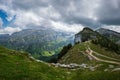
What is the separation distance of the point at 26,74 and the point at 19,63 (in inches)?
394

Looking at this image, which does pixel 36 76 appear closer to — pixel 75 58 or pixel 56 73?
pixel 56 73

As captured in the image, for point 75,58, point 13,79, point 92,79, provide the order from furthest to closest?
point 75,58
point 92,79
point 13,79

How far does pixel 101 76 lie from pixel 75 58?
130m

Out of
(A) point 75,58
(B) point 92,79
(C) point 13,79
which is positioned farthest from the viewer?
(A) point 75,58

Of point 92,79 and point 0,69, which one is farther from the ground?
point 0,69

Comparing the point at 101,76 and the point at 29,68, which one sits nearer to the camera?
the point at 101,76

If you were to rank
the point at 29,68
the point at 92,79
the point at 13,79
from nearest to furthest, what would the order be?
the point at 13,79 → the point at 92,79 → the point at 29,68

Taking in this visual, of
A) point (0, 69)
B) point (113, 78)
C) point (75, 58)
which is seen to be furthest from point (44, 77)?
point (75, 58)

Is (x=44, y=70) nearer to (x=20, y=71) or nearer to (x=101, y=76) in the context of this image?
(x=20, y=71)

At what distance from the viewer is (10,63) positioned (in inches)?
2250

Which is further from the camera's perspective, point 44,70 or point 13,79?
point 44,70

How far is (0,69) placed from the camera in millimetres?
50062

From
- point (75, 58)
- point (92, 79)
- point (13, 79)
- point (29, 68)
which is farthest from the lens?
point (75, 58)

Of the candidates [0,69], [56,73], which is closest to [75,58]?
[56,73]
